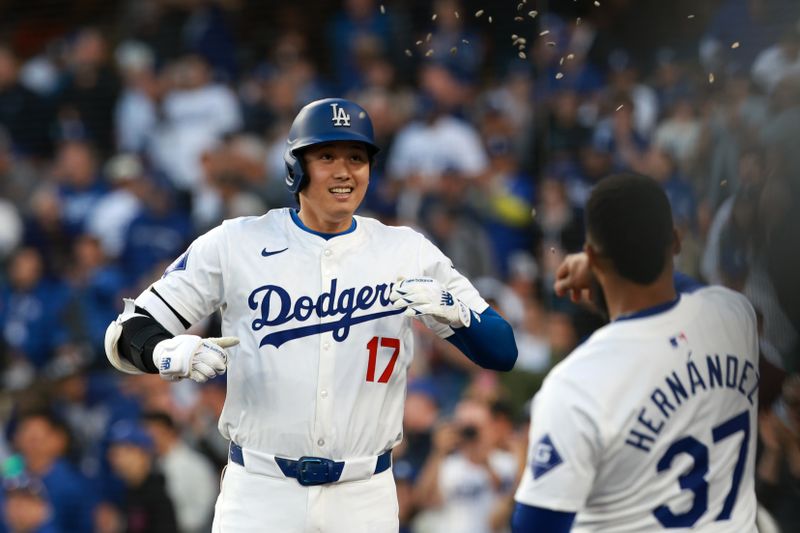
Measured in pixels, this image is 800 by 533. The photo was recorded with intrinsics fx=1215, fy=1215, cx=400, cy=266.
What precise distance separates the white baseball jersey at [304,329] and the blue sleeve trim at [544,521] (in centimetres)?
109

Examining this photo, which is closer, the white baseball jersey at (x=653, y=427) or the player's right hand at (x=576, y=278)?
the white baseball jersey at (x=653, y=427)

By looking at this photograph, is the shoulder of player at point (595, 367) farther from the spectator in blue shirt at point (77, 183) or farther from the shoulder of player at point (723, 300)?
the spectator in blue shirt at point (77, 183)

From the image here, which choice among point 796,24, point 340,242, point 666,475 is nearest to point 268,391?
point 340,242

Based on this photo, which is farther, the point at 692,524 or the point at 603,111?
the point at 603,111

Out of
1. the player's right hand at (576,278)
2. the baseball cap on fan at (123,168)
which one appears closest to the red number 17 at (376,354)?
the player's right hand at (576,278)

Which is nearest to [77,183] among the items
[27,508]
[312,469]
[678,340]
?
[27,508]

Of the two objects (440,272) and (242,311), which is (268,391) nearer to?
(242,311)

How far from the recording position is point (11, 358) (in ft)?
28.3

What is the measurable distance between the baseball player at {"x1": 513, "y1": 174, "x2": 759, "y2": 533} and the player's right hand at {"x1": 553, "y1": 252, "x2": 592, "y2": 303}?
8 cm

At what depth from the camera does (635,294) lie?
2.64 meters

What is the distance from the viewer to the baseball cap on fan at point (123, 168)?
9.03 metres

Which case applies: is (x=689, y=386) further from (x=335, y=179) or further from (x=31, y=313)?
(x=31, y=313)

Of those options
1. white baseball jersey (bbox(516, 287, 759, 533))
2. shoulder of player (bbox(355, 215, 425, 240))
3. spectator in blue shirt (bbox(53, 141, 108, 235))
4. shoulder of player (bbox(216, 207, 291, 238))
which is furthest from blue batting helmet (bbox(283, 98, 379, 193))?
spectator in blue shirt (bbox(53, 141, 108, 235))

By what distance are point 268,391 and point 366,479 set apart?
383 mm
